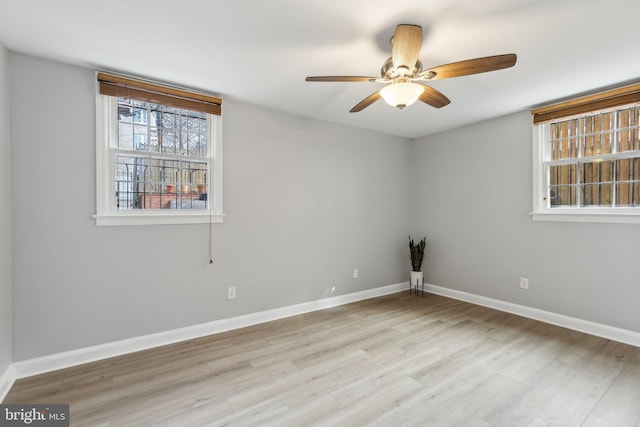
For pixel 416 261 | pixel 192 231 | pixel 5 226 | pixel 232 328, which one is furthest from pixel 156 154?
pixel 416 261

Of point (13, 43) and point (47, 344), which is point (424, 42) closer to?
point (13, 43)

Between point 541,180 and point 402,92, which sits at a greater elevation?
point 402,92

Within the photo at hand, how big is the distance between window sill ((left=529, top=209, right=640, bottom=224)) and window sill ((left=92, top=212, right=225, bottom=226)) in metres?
3.43

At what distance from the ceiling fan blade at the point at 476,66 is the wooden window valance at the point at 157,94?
2.02m

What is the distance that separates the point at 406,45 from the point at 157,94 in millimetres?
2116

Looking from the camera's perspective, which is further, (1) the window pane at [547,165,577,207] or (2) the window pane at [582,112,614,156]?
(1) the window pane at [547,165,577,207]

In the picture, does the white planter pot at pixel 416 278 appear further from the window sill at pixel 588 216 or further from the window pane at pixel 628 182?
the window pane at pixel 628 182

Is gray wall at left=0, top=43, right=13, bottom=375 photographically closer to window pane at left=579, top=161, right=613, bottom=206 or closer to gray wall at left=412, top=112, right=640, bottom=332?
gray wall at left=412, top=112, right=640, bottom=332

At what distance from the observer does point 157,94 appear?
258 cm

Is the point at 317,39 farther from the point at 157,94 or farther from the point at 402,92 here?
the point at 157,94

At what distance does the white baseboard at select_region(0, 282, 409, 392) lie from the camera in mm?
2167

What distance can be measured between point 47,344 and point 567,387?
3781 mm
